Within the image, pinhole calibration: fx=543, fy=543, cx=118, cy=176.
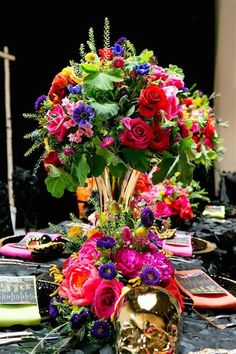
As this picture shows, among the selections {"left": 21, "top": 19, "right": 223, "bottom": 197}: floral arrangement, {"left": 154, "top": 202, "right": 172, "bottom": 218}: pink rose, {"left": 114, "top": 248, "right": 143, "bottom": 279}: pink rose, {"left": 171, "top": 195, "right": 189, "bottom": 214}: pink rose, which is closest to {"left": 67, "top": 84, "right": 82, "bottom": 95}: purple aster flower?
{"left": 21, "top": 19, "right": 223, "bottom": 197}: floral arrangement

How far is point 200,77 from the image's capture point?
6137 millimetres

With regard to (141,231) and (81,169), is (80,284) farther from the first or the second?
(81,169)

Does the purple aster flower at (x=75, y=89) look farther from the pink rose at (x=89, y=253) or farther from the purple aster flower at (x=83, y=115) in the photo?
the pink rose at (x=89, y=253)

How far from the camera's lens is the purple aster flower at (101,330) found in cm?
118

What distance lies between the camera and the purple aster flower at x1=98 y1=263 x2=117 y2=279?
124 centimetres

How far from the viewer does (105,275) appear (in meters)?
1.24

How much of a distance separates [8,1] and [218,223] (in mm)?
3545

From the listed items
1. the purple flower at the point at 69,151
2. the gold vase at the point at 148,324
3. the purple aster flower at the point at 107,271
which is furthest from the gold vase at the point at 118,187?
the gold vase at the point at 148,324

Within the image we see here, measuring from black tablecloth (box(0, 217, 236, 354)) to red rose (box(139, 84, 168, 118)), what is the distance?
21.1 inches

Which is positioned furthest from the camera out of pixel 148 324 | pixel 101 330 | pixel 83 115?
pixel 83 115

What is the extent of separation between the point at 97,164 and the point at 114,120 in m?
0.13

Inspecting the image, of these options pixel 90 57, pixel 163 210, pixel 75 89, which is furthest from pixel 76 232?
pixel 163 210

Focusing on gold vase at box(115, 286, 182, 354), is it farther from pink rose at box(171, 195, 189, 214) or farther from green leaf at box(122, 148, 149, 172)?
pink rose at box(171, 195, 189, 214)

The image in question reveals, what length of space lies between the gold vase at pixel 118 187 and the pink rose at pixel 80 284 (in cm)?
38
